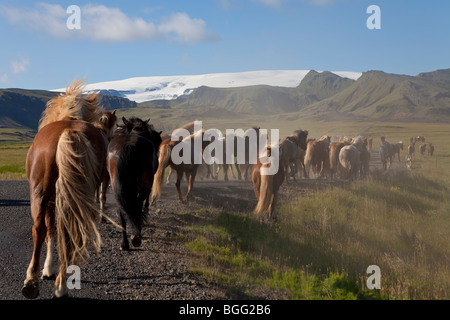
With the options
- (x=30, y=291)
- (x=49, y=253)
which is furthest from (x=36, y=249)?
(x=49, y=253)

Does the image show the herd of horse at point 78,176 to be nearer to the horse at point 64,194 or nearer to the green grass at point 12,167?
the horse at point 64,194

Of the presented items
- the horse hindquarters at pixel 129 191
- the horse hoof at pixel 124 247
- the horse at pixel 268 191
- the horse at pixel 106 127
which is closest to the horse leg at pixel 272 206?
the horse at pixel 268 191

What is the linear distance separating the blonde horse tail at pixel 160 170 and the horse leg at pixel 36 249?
232 inches

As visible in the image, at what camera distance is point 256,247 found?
787cm

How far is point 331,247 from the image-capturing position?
8.88 metres

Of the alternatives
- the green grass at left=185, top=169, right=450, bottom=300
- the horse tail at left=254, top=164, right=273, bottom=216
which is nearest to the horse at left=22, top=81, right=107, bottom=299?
the green grass at left=185, top=169, right=450, bottom=300

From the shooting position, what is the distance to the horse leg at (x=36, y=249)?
13.2 feet

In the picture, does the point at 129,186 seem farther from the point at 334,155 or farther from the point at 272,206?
the point at 334,155

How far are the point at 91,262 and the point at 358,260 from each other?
5.56 m
